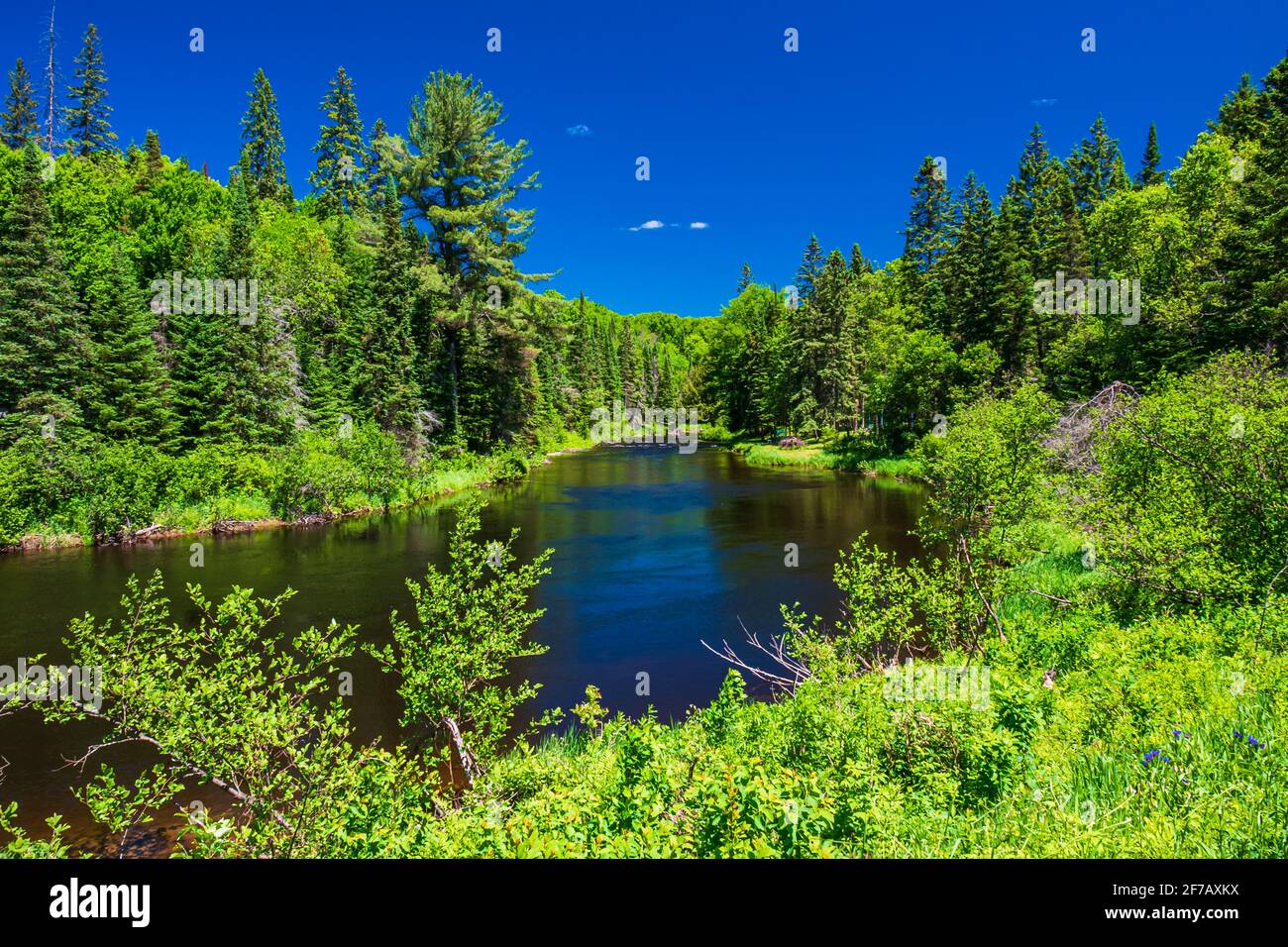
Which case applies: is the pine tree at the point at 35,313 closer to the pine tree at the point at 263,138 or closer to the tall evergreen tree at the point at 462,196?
the tall evergreen tree at the point at 462,196

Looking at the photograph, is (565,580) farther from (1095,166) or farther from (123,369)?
(1095,166)

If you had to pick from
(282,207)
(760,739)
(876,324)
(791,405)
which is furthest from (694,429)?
(760,739)

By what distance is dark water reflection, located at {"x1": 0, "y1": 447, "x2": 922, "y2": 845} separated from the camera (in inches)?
500

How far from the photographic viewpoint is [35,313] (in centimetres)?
2733

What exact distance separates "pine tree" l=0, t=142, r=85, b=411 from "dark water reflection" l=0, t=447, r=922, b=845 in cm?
903

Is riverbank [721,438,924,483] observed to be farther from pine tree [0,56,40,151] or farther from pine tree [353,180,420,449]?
pine tree [0,56,40,151]

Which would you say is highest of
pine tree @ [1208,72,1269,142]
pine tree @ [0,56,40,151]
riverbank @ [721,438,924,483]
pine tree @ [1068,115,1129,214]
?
pine tree @ [0,56,40,151]

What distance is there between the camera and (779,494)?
1527 inches

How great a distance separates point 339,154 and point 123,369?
2052 inches

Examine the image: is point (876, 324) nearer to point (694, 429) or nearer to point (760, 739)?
point (694, 429)

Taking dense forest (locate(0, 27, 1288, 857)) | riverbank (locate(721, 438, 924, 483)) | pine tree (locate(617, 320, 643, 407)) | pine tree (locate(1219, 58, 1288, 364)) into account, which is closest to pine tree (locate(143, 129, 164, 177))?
dense forest (locate(0, 27, 1288, 857))

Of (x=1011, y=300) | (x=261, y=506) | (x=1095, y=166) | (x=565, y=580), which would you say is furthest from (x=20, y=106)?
(x=1095, y=166)

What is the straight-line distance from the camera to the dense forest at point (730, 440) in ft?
17.8
